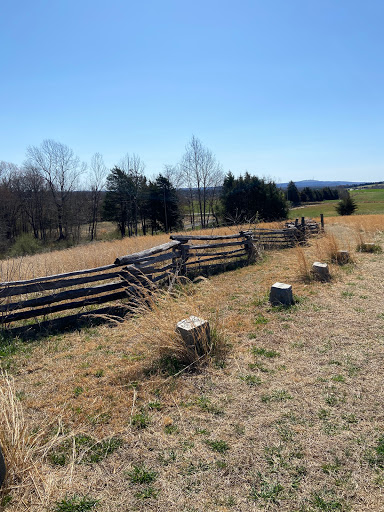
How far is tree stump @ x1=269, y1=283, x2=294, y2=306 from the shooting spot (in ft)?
17.0

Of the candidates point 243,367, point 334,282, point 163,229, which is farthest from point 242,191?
point 243,367

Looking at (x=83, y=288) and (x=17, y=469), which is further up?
(x=83, y=288)

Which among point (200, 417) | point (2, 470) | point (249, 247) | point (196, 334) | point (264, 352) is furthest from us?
point (249, 247)

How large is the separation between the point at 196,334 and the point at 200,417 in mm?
989

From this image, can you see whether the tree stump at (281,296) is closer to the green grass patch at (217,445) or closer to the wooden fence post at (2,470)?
the green grass patch at (217,445)

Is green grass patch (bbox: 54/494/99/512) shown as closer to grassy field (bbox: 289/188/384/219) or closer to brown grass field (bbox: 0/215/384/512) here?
brown grass field (bbox: 0/215/384/512)

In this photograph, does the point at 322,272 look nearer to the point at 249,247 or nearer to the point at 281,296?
the point at 281,296

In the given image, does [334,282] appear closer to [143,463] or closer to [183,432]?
[183,432]

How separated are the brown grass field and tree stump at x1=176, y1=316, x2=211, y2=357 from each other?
0.10 m

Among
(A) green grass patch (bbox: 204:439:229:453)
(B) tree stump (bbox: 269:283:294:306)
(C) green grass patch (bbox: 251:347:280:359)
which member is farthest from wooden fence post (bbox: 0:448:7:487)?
(B) tree stump (bbox: 269:283:294:306)

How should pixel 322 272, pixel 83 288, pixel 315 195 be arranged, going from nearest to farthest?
pixel 83 288 → pixel 322 272 → pixel 315 195

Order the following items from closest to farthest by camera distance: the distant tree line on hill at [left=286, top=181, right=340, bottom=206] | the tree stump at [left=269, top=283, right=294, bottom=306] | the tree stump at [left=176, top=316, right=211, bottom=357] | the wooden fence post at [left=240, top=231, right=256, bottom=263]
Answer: the tree stump at [left=176, top=316, right=211, bottom=357] → the tree stump at [left=269, top=283, right=294, bottom=306] → the wooden fence post at [left=240, top=231, right=256, bottom=263] → the distant tree line on hill at [left=286, top=181, right=340, bottom=206]

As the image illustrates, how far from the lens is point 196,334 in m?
3.43

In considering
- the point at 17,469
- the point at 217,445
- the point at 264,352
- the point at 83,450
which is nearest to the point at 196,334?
the point at 264,352
